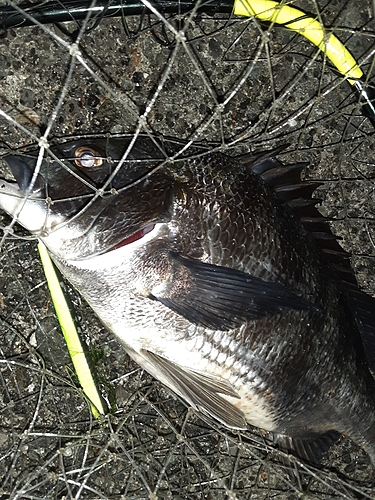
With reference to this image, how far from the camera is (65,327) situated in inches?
86.7

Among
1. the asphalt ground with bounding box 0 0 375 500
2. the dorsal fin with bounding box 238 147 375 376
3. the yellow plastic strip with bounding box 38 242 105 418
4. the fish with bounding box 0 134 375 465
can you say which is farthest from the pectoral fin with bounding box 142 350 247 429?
the dorsal fin with bounding box 238 147 375 376

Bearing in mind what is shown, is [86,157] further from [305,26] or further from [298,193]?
[305,26]

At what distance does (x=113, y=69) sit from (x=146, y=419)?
1.60 metres

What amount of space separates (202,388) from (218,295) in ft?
1.41

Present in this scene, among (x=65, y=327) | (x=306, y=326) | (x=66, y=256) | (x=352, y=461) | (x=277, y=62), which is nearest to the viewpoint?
(x=66, y=256)

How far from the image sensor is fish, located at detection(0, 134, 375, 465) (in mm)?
1811

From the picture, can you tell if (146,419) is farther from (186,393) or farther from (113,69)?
(113,69)

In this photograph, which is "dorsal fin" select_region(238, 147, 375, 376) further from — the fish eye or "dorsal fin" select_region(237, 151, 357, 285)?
the fish eye

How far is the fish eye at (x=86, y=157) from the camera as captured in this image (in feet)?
6.04

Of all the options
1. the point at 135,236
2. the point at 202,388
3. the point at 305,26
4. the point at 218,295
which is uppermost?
the point at 305,26

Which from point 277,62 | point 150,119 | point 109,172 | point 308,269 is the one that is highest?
point 277,62

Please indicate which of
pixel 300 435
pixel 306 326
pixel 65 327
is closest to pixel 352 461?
pixel 300 435

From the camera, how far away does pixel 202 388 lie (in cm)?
203

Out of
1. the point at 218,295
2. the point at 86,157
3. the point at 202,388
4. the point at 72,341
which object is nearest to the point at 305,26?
the point at 86,157
